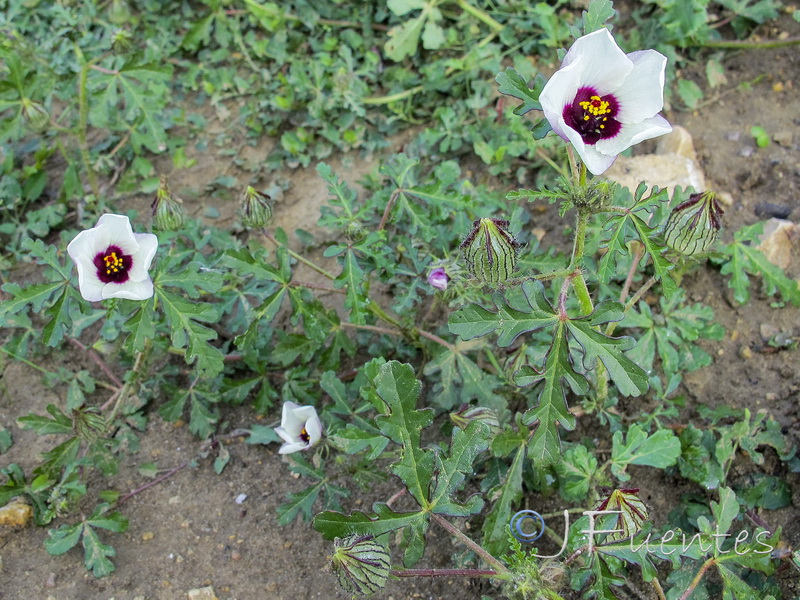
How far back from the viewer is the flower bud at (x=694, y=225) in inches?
90.7

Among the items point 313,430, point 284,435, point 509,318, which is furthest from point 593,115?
point 284,435

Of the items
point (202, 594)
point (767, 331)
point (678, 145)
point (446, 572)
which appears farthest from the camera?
point (678, 145)

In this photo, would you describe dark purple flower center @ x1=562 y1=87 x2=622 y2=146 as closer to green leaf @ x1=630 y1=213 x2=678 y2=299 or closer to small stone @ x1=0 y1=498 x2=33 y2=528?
green leaf @ x1=630 y1=213 x2=678 y2=299

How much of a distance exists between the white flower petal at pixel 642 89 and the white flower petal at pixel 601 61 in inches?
1.6

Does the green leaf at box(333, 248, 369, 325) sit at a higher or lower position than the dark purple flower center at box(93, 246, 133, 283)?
lower

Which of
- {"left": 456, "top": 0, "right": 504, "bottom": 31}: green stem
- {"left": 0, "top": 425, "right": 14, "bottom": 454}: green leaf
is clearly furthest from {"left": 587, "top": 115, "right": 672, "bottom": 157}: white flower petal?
{"left": 0, "top": 425, "right": 14, "bottom": 454}: green leaf

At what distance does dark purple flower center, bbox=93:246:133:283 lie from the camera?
260cm

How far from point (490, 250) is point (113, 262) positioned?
1321 mm

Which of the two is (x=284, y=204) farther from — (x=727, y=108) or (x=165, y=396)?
(x=727, y=108)

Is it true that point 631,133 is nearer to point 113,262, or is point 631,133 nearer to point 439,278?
point 439,278

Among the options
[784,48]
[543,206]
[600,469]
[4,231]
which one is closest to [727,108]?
[784,48]

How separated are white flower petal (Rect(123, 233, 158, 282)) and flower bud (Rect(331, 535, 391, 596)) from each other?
1139 mm

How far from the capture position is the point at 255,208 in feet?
9.36

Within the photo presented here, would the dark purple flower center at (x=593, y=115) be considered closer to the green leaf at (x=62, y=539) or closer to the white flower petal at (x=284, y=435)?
the white flower petal at (x=284, y=435)
